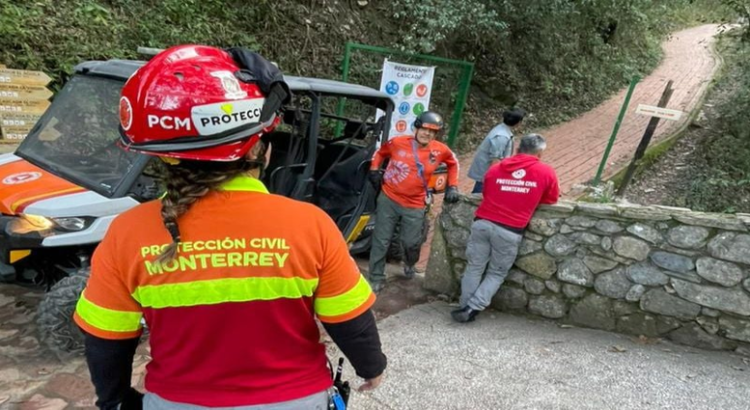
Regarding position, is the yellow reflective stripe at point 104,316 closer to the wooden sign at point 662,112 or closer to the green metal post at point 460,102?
the wooden sign at point 662,112

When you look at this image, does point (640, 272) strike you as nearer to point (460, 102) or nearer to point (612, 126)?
point (460, 102)

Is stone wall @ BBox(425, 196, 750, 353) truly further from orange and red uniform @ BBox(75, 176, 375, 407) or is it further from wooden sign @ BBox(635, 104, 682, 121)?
wooden sign @ BBox(635, 104, 682, 121)

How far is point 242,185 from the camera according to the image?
1294 millimetres

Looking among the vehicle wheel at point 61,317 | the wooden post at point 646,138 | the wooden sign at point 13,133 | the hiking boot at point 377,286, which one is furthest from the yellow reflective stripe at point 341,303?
the wooden post at point 646,138

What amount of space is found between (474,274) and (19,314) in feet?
11.0

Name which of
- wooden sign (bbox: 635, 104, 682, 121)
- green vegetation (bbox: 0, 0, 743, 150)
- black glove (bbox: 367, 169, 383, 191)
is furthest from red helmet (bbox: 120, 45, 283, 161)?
wooden sign (bbox: 635, 104, 682, 121)

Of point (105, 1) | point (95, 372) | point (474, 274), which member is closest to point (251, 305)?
point (95, 372)

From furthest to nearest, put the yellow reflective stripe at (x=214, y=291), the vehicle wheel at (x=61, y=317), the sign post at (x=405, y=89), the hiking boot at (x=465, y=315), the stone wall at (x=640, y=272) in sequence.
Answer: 1. the sign post at (x=405, y=89)
2. the hiking boot at (x=465, y=315)
3. the stone wall at (x=640, y=272)
4. the vehicle wheel at (x=61, y=317)
5. the yellow reflective stripe at (x=214, y=291)

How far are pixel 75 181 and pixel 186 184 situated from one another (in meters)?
2.49

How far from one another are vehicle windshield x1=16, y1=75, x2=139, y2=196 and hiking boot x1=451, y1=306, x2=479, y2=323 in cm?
267

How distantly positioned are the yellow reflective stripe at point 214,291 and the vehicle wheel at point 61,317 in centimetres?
207

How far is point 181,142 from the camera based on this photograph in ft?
4.13

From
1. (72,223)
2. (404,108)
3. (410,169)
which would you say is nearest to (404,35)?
(404,108)

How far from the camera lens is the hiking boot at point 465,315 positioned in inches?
162
